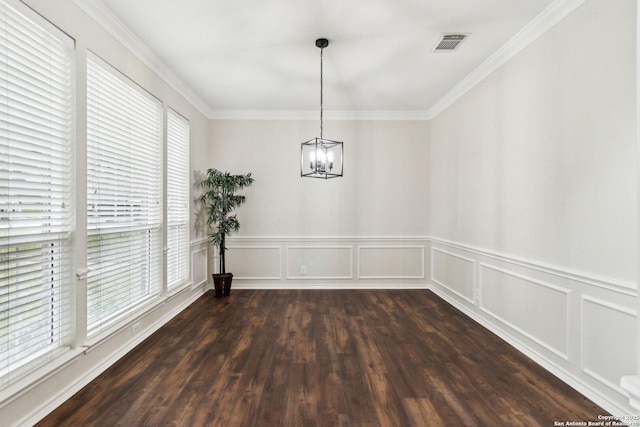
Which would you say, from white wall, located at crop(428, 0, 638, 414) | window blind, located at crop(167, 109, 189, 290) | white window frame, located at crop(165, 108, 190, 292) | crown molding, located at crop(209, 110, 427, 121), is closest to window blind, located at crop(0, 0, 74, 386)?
white window frame, located at crop(165, 108, 190, 292)

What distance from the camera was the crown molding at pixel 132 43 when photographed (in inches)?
107

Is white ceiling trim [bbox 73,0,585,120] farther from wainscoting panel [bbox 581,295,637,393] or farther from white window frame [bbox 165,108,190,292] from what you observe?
Answer: wainscoting panel [bbox 581,295,637,393]

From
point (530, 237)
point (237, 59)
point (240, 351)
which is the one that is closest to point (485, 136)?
point (530, 237)

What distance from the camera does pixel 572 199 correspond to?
8.51ft

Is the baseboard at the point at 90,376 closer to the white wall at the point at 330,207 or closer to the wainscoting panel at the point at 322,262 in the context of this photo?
the white wall at the point at 330,207

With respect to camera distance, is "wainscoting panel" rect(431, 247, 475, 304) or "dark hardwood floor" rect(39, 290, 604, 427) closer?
"dark hardwood floor" rect(39, 290, 604, 427)

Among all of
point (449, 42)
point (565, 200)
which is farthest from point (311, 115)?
point (565, 200)

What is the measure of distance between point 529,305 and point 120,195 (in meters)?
3.86

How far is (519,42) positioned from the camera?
322cm

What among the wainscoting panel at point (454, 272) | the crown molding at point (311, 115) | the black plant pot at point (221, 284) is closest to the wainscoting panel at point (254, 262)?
the black plant pot at point (221, 284)

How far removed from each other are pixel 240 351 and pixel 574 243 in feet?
9.55

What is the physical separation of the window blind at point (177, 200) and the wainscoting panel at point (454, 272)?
12.2 ft

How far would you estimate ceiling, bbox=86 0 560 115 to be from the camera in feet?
9.16

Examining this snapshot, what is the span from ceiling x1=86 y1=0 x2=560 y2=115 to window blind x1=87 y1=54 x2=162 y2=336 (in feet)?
2.02
